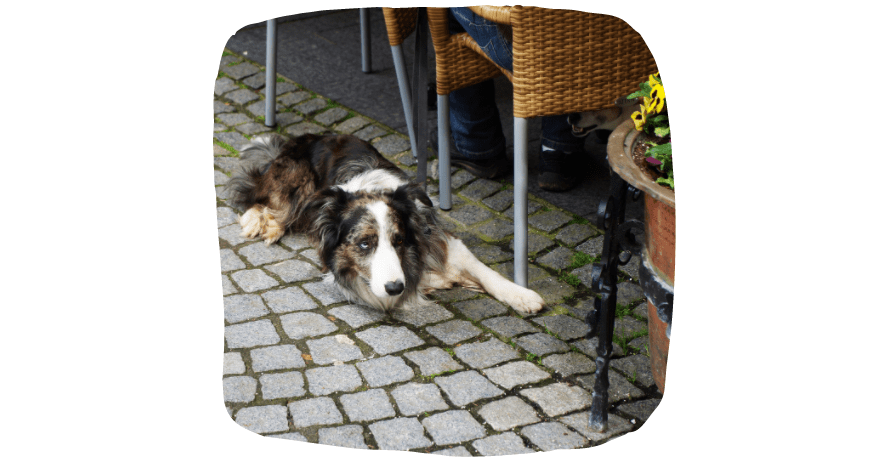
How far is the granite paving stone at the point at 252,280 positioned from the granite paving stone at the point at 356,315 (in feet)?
0.86

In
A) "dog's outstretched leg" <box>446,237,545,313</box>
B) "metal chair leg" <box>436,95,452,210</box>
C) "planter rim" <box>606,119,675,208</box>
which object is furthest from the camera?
"metal chair leg" <box>436,95,452,210</box>

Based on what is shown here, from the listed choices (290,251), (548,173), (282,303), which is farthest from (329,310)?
(548,173)

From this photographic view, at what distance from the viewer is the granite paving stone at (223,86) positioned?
2909 millimetres

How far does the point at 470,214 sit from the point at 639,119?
1.13m

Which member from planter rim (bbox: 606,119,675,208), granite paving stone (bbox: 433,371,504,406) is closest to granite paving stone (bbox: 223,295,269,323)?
granite paving stone (bbox: 433,371,504,406)

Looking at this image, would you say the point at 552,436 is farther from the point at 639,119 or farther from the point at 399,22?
the point at 399,22

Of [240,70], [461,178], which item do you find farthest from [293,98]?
[461,178]

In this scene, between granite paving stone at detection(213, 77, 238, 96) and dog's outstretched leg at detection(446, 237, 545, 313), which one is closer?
granite paving stone at detection(213, 77, 238, 96)

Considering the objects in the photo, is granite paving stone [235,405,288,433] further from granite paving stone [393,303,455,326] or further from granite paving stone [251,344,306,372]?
granite paving stone [393,303,455,326]

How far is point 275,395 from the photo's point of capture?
271 cm

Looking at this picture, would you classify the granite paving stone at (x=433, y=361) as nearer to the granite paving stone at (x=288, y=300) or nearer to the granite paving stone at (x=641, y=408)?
the granite paving stone at (x=288, y=300)

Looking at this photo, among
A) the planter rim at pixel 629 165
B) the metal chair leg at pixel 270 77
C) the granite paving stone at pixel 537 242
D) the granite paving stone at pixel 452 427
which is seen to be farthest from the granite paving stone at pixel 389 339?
the metal chair leg at pixel 270 77

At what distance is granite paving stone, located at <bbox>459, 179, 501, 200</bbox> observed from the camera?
12.0 ft

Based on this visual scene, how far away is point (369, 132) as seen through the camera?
3377 millimetres
